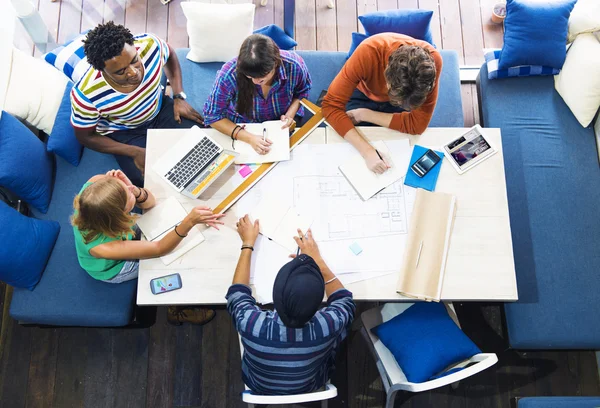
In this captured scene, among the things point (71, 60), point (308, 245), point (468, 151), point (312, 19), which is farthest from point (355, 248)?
point (312, 19)

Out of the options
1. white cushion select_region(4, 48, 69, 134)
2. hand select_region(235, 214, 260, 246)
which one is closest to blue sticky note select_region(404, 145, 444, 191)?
hand select_region(235, 214, 260, 246)

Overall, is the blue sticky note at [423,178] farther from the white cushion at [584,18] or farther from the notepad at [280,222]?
the white cushion at [584,18]

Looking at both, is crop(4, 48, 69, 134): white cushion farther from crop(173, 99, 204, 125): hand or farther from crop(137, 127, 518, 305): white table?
crop(137, 127, 518, 305): white table

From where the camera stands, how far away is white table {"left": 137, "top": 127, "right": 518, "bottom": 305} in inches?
70.9

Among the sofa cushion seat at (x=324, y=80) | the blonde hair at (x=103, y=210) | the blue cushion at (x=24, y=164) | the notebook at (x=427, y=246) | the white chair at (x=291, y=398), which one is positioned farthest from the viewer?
the sofa cushion seat at (x=324, y=80)

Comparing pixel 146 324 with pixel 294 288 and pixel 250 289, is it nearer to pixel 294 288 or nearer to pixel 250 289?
pixel 250 289

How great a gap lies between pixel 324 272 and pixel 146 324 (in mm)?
1161

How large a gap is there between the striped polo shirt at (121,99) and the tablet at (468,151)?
1401 millimetres

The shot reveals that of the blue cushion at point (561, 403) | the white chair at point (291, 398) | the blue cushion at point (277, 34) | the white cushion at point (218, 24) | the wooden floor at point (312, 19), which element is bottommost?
the blue cushion at point (561, 403)

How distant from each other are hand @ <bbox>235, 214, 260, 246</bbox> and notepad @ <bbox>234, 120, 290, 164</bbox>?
10.4 inches

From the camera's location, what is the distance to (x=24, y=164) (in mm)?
2094

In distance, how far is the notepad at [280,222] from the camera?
1858 mm

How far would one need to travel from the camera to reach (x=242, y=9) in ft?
7.74

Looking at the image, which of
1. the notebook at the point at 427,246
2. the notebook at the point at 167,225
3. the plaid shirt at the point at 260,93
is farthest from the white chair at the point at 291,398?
the plaid shirt at the point at 260,93
